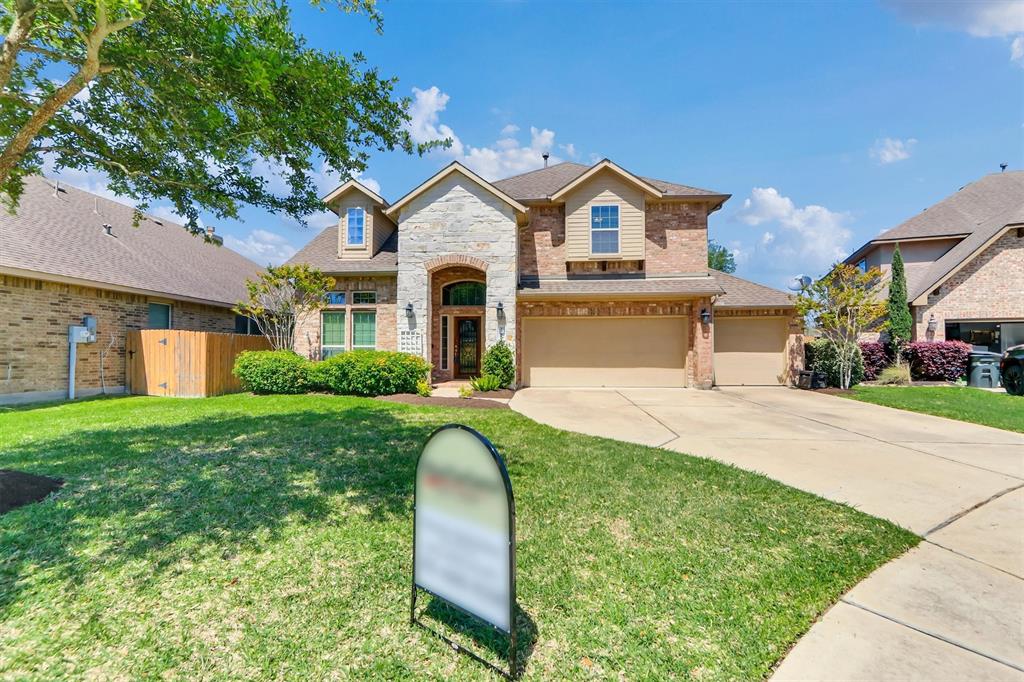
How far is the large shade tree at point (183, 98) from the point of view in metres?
4.02

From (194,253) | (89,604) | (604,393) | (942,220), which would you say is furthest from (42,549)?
(942,220)

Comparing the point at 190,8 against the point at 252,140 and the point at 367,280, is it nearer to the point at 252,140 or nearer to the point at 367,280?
the point at 252,140

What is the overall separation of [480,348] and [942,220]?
21683 mm

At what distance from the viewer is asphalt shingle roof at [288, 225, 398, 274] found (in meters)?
13.7

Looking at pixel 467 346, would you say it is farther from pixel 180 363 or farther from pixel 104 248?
pixel 104 248

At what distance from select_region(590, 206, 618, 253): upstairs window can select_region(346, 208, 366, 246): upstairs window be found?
813 cm

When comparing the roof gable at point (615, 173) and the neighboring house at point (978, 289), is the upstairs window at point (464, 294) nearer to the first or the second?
the roof gable at point (615, 173)

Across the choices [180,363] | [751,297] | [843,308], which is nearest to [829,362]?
[843,308]

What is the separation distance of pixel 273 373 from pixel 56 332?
5.72m

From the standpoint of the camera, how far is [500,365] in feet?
39.3

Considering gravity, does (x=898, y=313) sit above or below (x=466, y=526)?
above

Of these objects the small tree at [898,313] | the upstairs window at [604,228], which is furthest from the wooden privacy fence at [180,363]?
the small tree at [898,313]

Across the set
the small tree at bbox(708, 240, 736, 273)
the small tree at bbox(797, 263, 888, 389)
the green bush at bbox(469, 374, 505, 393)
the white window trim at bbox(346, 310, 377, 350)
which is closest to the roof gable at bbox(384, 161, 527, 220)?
the white window trim at bbox(346, 310, 377, 350)

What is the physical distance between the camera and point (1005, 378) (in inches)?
497
